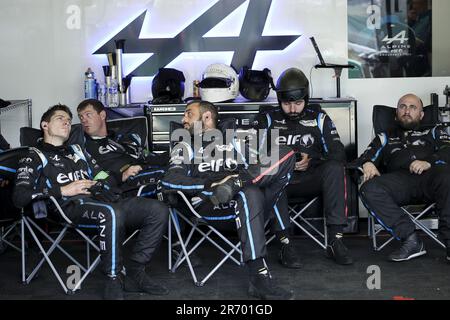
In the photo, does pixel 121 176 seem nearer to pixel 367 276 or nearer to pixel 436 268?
pixel 367 276

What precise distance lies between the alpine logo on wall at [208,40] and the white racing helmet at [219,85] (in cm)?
33

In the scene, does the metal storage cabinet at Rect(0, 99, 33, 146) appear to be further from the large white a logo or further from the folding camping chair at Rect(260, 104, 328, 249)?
the large white a logo

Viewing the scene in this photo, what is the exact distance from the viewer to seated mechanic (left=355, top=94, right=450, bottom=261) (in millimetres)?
4996

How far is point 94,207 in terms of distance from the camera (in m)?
4.41

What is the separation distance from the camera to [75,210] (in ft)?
14.7

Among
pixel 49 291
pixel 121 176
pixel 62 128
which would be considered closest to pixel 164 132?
pixel 121 176

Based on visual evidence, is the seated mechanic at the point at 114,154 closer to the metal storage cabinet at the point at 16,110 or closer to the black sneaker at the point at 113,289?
the black sneaker at the point at 113,289

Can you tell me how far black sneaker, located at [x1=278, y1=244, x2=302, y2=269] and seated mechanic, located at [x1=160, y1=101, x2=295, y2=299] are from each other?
366mm

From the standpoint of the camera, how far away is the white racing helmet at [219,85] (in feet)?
20.0

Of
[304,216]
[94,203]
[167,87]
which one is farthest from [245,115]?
[94,203]

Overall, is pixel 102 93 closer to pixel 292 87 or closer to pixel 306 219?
pixel 292 87

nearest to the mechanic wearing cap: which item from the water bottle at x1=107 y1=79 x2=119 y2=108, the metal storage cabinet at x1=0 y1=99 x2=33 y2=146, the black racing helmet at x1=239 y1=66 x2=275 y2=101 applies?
the black racing helmet at x1=239 y1=66 x2=275 y2=101

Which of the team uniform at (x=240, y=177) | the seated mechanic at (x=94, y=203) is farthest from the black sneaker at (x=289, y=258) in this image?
the seated mechanic at (x=94, y=203)
